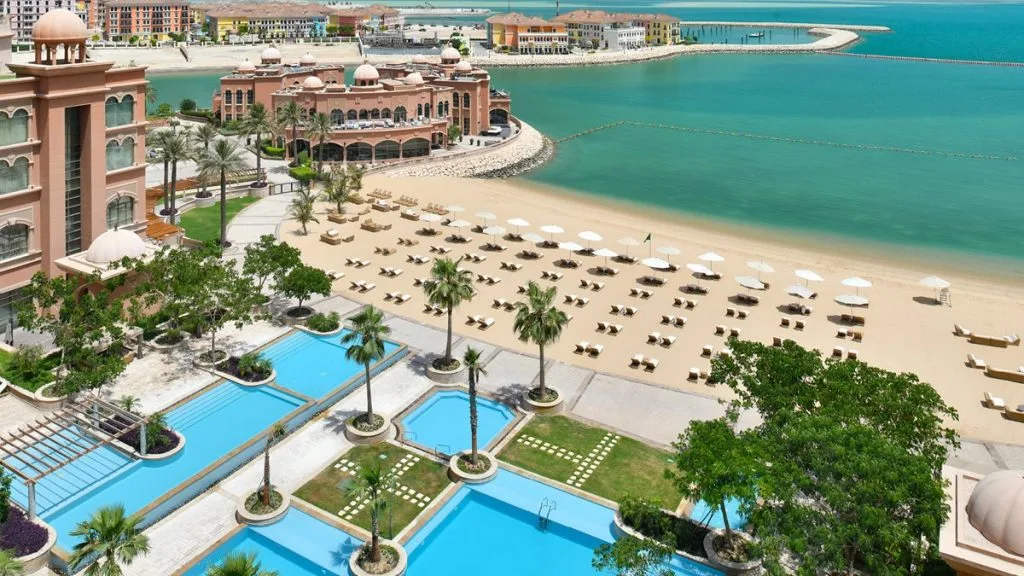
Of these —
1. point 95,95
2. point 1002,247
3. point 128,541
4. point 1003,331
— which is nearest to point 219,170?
point 95,95

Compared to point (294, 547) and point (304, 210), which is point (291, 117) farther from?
point (294, 547)

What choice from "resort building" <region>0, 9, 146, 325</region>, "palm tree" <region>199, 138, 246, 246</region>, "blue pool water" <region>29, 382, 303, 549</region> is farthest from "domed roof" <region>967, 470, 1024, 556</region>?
"palm tree" <region>199, 138, 246, 246</region>

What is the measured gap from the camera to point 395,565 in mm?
28312

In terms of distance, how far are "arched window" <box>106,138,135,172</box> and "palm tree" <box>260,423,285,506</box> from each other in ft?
78.6

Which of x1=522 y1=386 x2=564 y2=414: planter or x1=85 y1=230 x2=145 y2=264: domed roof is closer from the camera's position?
x1=522 y1=386 x2=564 y2=414: planter

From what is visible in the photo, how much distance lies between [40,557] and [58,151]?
26283mm

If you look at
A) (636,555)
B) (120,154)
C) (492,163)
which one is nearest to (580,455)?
(636,555)

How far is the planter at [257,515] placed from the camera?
30.3m

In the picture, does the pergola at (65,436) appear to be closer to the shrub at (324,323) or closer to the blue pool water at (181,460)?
the blue pool water at (181,460)

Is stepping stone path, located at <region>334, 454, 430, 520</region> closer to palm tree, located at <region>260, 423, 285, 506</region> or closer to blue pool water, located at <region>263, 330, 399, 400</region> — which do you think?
palm tree, located at <region>260, 423, 285, 506</region>

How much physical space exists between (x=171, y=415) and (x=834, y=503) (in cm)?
2920

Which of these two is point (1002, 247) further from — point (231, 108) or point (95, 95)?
point (231, 108)

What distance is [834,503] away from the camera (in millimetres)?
22969

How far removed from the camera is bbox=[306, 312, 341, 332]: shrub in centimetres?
4720
